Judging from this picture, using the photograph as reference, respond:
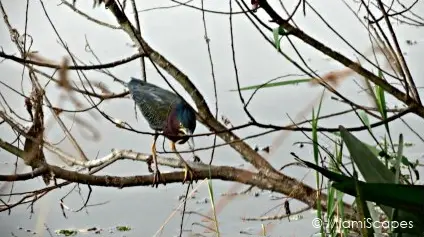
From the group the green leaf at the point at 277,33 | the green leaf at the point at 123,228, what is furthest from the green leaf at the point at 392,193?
the green leaf at the point at 123,228

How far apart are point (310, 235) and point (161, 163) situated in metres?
0.45

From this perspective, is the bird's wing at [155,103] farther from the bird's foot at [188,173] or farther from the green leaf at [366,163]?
the green leaf at [366,163]

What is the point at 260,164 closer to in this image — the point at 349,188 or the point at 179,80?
the point at 179,80

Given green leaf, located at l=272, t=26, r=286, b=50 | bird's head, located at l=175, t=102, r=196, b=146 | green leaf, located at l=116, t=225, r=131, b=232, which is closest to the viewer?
green leaf, located at l=272, t=26, r=286, b=50

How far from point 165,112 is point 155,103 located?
29 millimetres

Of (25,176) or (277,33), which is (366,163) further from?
(25,176)

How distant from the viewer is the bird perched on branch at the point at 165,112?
1.10 meters

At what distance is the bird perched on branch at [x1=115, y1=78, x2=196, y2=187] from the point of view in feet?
3.60

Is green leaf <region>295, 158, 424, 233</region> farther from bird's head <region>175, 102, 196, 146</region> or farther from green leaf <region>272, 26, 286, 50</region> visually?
bird's head <region>175, 102, 196, 146</region>

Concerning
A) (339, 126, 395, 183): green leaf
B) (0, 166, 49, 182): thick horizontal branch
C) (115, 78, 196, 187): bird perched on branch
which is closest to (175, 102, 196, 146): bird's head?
(115, 78, 196, 187): bird perched on branch

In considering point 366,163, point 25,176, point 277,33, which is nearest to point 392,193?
point 366,163

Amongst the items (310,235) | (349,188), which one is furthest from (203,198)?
(349,188)

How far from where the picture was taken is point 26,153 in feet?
3.41

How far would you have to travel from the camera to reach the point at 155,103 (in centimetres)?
114
